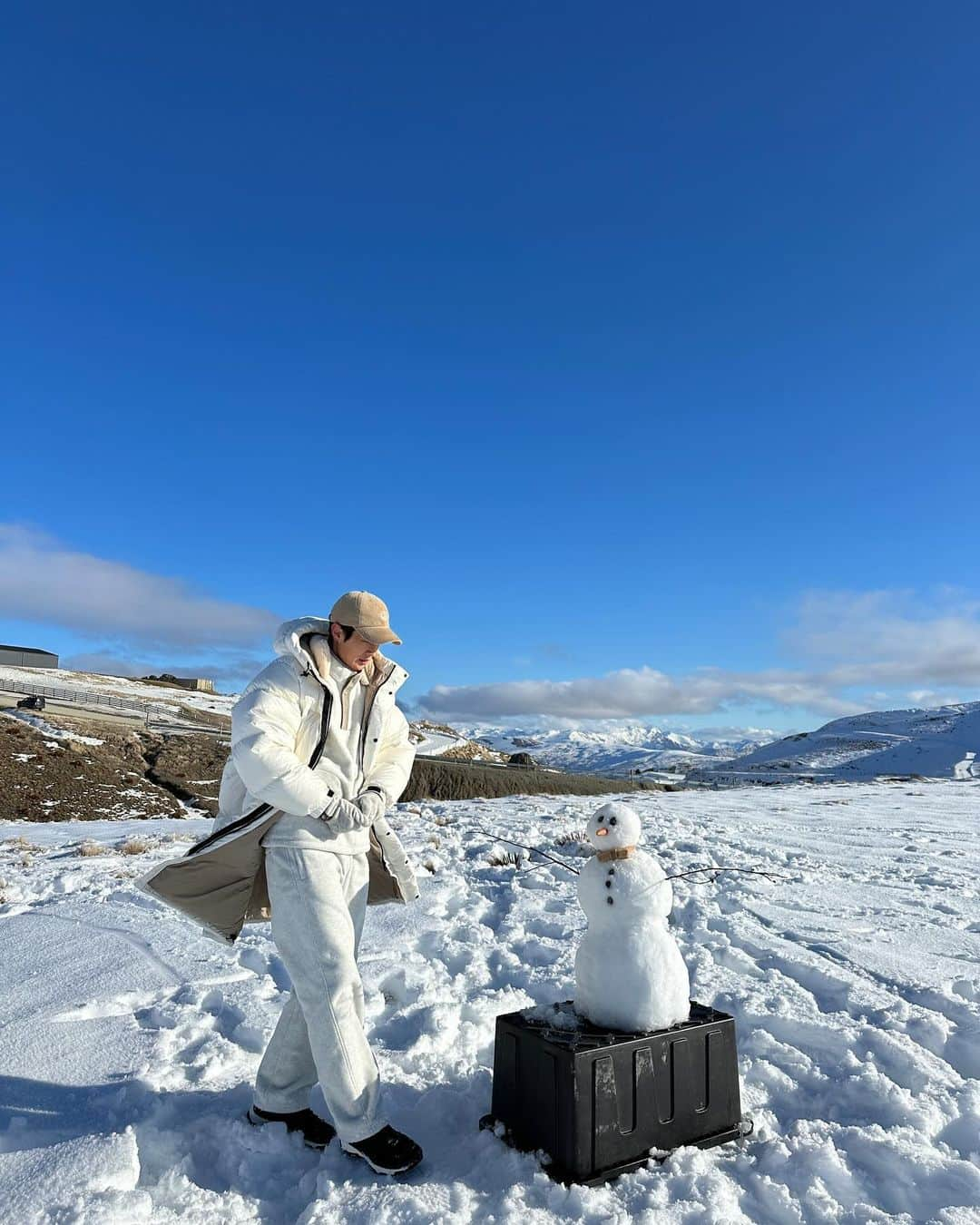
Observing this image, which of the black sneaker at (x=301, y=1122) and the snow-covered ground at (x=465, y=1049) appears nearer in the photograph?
the snow-covered ground at (x=465, y=1049)

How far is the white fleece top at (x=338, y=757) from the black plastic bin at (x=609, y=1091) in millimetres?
1094

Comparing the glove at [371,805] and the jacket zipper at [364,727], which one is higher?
the jacket zipper at [364,727]

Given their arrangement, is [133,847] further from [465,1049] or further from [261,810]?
[261,810]

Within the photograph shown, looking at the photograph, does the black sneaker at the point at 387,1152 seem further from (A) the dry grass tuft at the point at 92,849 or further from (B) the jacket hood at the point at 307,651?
(A) the dry grass tuft at the point at 92,849

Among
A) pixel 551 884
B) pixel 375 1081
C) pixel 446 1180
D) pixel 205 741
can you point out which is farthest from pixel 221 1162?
pixel 205 741

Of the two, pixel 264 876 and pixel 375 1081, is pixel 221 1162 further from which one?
pixel 264 876

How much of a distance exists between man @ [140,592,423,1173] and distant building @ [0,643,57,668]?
254ft

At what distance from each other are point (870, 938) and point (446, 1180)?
428 cm

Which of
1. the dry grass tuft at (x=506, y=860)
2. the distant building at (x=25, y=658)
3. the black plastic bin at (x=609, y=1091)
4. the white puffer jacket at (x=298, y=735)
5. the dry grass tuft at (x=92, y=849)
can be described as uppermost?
the distant building at (x=25, y=658)

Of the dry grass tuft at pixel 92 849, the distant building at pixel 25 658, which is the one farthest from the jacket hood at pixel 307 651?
the distant building at pixel 25 658

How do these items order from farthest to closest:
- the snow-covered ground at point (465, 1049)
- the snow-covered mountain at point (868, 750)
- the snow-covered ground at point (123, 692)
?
the snow-covered ground at point (123, 692)
the snow-covered mountain at point (868, 750)
the snow-covered ground at point (465, 1049)

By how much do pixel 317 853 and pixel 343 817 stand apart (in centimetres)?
19

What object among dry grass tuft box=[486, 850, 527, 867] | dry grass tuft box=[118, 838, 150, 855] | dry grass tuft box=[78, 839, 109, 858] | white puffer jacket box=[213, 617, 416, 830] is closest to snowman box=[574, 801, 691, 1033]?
white puffer jacket box=[213, 617, 416, 830]

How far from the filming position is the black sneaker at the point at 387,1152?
122 inches
